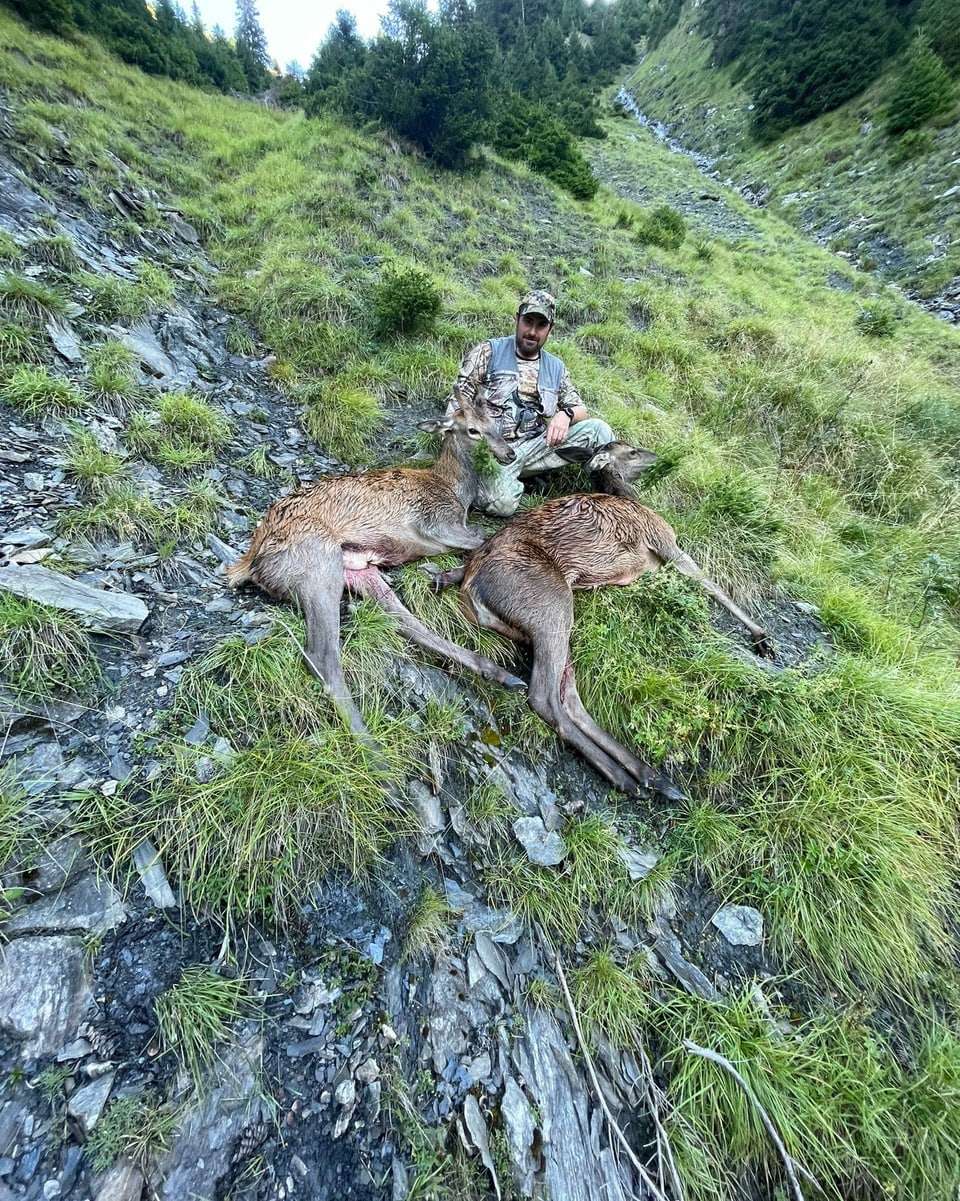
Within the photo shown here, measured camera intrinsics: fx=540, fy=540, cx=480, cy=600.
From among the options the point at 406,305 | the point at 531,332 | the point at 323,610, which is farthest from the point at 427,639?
the point at 406,305

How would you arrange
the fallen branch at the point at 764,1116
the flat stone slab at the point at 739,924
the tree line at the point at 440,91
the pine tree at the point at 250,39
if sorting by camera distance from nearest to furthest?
the fallen branch at the point at 764,1116 → the flat stone slab at the point at 739,924 → the tree line at the point at 440,91 → the pine tree at the point at 250,39

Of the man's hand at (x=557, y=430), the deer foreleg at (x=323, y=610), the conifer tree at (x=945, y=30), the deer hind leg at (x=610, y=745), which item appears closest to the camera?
the deer foreleg at (x=323, y=610)

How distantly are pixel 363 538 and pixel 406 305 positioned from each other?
A: 4.29 metres

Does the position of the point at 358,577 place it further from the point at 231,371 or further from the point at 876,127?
the point at 876,127

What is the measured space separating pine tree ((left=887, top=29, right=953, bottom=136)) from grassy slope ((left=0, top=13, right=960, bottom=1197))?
13.9 m

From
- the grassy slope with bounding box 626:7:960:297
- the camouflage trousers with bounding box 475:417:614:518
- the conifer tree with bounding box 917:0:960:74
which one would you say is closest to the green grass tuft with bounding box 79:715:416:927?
the camouflage trousers with bounding box 475:417:614:518

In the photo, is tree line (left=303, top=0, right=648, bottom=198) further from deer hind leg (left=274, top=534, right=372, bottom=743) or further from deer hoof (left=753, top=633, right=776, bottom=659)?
deer hoof (left=753, top=633, right=776, bottom=659)

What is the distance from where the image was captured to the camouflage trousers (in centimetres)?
496

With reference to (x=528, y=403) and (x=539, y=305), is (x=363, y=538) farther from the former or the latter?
(x=539, y=305)

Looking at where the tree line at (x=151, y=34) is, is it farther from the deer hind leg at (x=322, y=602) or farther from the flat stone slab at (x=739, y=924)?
the flat stone slab at (x=739, y=924)

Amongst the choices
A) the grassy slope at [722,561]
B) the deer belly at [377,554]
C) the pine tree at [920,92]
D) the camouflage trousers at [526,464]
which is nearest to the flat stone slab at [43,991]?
the grassy slope at [722,561]

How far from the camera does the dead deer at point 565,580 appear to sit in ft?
11.5

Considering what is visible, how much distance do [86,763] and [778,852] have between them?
3.63 meters

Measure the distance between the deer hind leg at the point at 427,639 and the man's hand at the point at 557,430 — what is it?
2.24 meters
